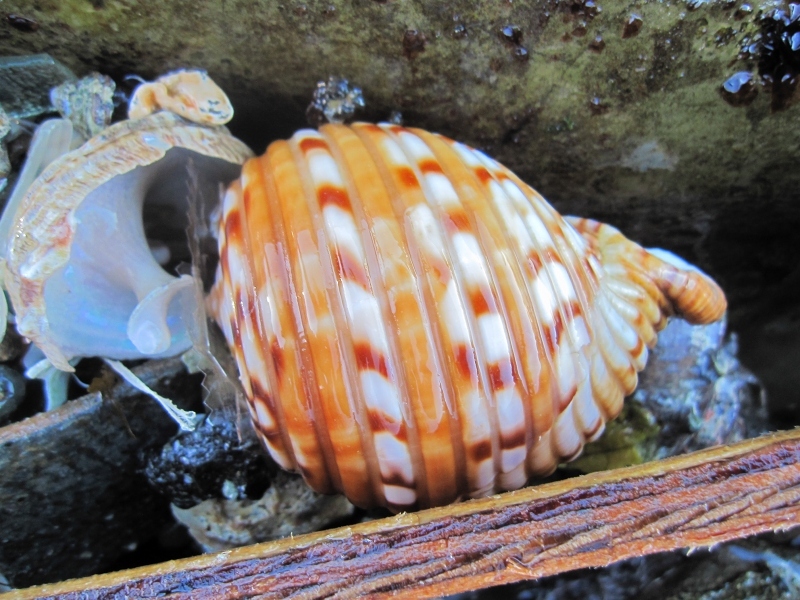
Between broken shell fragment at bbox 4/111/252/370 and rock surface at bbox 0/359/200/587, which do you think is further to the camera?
rock surface at bbox 0/359/200/587

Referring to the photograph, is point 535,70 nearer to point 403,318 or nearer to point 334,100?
point 334,100

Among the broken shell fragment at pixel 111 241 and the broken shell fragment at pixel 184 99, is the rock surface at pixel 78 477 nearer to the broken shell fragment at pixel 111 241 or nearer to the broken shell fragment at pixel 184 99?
the broken shell fragment at pixel 111 241

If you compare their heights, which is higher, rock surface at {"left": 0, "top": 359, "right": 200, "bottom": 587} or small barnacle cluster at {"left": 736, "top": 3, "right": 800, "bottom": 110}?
small barnacle cluster at {"left": 736, "top": 3, "right": 800, "bottom": 110}

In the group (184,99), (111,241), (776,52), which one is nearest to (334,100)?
(184,99)

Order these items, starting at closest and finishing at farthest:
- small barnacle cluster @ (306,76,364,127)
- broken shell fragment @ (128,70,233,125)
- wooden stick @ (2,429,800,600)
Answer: wooden stick @ (2,429,800,600) → broken shell fragment @ (128,70,233,125) → small barnacle cluster @ (306,76,364,127)

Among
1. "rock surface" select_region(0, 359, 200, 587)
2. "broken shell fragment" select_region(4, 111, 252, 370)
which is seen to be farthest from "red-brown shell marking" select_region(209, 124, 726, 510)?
"rock surface" select_region(0, 359, 200, 587)

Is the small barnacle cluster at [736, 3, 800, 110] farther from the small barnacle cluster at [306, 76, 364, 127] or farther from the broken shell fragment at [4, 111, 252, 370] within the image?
the broken shell fragment at [4, 111, 252, 370]

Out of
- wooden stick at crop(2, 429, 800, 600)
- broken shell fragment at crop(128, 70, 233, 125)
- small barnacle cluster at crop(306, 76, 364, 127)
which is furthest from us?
small barnacle cluster at crop(306, 76, 364, 127)

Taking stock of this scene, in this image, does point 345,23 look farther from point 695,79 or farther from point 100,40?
point 695,79
